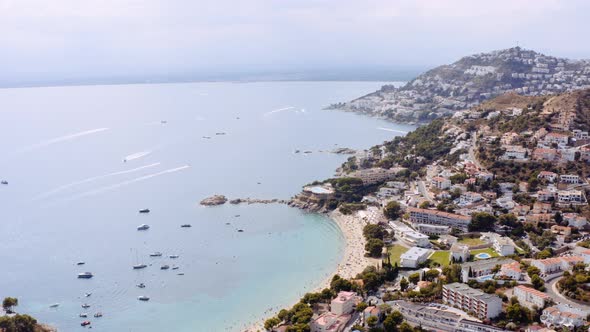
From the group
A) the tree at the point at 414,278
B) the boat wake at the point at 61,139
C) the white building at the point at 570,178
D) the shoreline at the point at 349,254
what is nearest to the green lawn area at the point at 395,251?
the shoreline at the point at 349,254

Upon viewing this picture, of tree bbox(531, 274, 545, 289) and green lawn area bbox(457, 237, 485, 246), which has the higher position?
tree bbox(531, 274, 545, 289)

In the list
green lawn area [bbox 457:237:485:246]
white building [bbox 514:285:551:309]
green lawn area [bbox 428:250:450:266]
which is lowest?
green lawn area [bbox 428:250:450:266]

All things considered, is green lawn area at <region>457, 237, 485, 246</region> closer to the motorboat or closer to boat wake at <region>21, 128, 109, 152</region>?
the motorboat

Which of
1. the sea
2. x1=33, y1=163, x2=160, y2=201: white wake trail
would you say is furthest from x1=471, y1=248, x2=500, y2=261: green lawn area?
x1=33, y1=163, x2=160, y2=201: white wake trail

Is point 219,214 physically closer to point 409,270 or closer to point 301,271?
point 301,271

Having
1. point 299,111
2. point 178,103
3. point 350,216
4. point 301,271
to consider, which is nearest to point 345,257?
point 301,271

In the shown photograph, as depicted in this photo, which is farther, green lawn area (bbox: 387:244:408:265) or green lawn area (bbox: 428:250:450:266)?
green lawn area (bbox: 387:244:408:265)

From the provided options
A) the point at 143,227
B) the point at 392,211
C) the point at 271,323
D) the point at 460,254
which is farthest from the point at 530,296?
the point at 143,227

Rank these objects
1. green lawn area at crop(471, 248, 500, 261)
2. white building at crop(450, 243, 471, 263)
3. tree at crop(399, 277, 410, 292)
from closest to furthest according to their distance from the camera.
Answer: tree at crop(399, 277, 410, 292) → white building at crop(450, 243, 471, 263) → green lawn area at crop(471, 248, 500, 261)

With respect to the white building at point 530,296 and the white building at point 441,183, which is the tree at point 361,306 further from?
the white building at point 441,183
